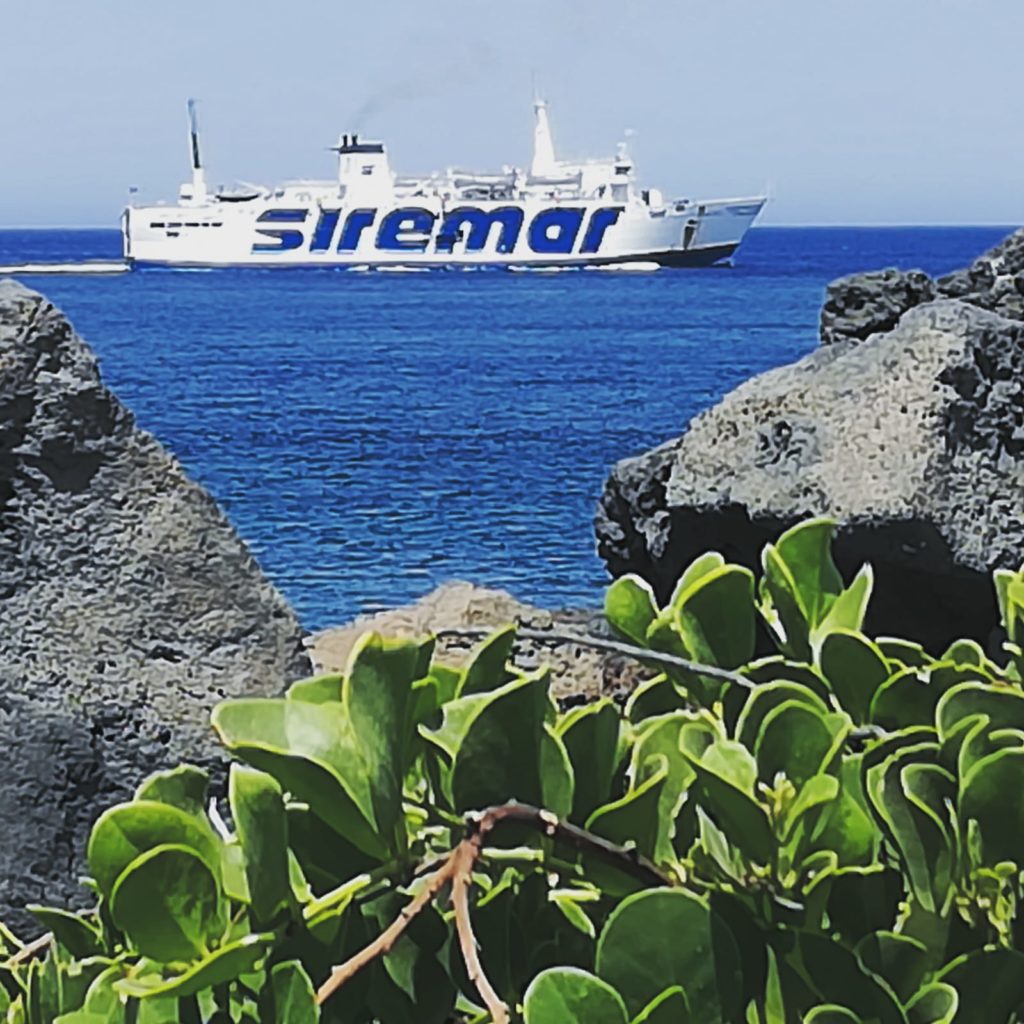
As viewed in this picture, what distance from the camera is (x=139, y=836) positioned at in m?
0.66

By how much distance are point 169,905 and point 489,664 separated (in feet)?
0.69

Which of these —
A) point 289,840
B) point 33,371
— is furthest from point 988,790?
point 33,371

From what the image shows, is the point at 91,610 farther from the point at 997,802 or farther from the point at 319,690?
the point at 997,802

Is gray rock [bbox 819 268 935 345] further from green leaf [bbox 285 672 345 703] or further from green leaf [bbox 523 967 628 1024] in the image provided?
green leaf [bbox 523 967 628 1024]

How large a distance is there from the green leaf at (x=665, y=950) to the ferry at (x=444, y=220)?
177 ft

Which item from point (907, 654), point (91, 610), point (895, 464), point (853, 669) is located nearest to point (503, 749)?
point (853, 669)

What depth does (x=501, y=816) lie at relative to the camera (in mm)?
640

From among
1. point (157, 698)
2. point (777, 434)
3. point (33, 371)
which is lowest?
point (157, 698)

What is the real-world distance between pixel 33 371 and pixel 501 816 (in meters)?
2.24

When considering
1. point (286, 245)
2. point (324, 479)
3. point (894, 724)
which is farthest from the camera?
point (286, 245)

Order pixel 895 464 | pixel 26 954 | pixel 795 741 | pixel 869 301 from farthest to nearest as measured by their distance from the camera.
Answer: pixel 869 301
pixel 895 464
pixel 26 954
pixel 795 741

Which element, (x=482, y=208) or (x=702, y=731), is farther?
(x=482, y=208)

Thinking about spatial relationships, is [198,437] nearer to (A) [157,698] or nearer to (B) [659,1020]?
(A) [157,698]

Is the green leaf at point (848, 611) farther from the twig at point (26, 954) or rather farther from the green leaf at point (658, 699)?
the twig at point (26, 954)
